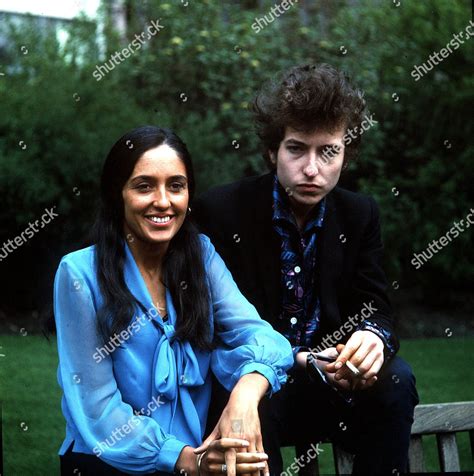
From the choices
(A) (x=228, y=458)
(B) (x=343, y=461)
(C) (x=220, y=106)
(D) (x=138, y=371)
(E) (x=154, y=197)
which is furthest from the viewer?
(C) (x=220, y=106)

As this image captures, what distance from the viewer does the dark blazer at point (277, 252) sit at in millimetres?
3496

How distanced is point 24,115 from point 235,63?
2348 mm

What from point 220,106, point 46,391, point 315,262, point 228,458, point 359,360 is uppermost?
point 220,106

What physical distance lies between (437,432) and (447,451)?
125 mm

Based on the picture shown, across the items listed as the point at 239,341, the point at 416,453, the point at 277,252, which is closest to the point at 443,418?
the point at 416,453

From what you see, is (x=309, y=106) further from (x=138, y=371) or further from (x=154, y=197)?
(x=138, y=371)

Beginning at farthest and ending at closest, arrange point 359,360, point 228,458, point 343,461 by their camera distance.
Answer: point 343,461, point 359,360, point 228,458

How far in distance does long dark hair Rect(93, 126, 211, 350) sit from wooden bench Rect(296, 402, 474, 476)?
923mm

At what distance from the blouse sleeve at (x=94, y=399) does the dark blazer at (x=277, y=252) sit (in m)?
0.79

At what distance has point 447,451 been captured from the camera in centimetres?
381

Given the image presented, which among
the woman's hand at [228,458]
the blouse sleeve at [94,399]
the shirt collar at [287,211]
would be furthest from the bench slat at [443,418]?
the blouse sleeve at [94,399]

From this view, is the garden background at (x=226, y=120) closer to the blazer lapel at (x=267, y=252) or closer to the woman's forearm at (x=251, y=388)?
the blazer lapel at (x=267, y=252)

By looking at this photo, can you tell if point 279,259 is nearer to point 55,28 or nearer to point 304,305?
point 304,305

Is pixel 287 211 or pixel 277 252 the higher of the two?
pixel 287 211
